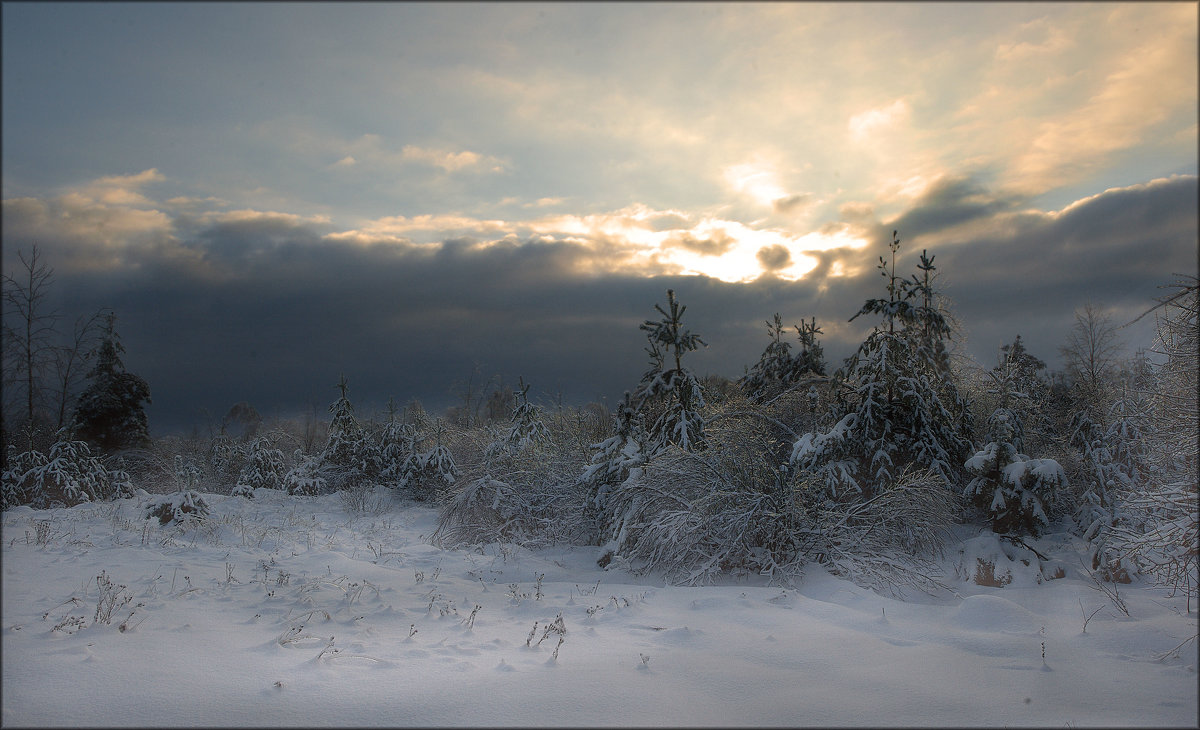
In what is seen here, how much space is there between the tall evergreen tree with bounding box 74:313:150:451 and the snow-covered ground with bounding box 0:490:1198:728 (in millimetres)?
17169

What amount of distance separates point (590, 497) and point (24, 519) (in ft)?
33.7

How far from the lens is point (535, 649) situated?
5.43 meters

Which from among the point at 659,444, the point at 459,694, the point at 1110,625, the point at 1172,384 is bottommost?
the point at 1110,625

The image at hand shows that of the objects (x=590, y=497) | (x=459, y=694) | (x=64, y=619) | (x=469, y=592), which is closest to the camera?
(x=459, y=694)

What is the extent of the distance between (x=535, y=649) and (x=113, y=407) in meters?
25.7

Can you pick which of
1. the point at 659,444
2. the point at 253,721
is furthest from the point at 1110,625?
the point at 253,721

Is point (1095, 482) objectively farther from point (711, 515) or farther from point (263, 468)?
point (263, 468)

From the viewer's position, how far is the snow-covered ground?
404cm

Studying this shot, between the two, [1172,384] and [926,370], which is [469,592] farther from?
[926,370]

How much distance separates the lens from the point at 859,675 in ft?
15.7

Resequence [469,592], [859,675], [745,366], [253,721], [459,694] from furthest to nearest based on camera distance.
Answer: [745,366]
[469,592]
[859,675]
[459,694]
[253,721]

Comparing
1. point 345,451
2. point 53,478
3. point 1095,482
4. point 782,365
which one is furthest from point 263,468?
point 1095,482

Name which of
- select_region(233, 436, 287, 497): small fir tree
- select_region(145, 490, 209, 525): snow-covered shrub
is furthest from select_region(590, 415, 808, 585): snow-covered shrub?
select_region(233, 436, 287, 497): small fir tree

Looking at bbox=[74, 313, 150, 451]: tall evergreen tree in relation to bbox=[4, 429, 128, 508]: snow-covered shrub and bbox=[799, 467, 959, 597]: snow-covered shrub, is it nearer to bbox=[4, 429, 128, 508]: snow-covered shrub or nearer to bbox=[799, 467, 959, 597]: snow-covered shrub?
bbox=[4, 429, 128, 508]: snow-covered shrub
